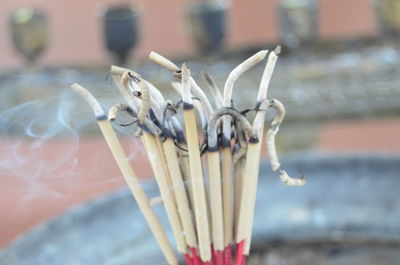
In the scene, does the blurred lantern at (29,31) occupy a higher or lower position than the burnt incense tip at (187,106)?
lower

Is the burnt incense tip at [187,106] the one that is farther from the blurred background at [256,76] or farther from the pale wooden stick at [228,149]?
the blurred background at [256,76]

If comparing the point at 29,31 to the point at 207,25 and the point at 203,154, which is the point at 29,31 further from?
the point at 203,154

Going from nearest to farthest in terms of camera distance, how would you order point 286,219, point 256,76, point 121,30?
1. point 286,219
2. point 256,76
3. point 121,30

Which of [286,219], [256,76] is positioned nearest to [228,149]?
[286,219]

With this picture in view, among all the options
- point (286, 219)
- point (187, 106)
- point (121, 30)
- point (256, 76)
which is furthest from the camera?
point (121, 30)

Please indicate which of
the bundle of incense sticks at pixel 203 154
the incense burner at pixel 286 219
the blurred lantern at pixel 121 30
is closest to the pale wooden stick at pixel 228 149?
the bundle of incense sticks at pixel 203 154

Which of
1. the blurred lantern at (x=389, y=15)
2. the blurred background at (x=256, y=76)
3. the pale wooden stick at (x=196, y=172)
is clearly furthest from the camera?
the blurred lantern at (x=389, y=15)

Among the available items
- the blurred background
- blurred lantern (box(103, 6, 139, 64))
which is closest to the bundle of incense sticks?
A: the blurred background
